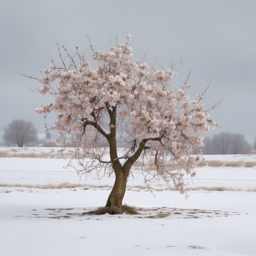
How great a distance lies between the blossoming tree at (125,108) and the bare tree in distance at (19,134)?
60.6 metres

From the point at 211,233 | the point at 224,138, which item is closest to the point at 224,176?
the point at 211,233

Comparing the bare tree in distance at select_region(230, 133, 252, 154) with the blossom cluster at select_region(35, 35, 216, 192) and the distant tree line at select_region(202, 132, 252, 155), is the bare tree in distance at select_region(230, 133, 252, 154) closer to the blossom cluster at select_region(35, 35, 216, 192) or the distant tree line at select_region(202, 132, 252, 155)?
the distant tree line at select_region(202, 132, 252, 155)

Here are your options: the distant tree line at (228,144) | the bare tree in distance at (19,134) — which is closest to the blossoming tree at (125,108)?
the bare tree in distance at (19,134)

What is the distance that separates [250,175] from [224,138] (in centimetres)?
5129

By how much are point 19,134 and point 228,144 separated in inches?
1878

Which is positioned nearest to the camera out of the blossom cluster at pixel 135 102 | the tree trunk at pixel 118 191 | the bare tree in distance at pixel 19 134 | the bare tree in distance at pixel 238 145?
the blossom cluster at pixel 135 102

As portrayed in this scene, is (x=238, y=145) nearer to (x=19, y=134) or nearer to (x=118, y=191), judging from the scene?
(x=19, y=134)

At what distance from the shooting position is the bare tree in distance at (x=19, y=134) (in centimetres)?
6731

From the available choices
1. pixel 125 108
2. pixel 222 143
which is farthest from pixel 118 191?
pixel 222 143

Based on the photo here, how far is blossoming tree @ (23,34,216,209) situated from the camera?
872 centimetres

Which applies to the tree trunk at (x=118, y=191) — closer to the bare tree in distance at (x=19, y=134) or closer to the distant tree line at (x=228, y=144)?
the bare tree in distance at (x=19, y=134)

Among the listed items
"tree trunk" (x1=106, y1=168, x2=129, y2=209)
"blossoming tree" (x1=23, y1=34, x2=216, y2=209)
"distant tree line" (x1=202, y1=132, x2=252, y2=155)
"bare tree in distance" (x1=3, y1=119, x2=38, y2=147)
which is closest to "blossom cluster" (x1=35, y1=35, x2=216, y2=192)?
"blossoming tree" (x1=23, y1=34, x2=216, y2=209)

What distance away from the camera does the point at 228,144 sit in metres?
73.2

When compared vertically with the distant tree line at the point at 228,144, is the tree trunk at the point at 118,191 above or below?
below
